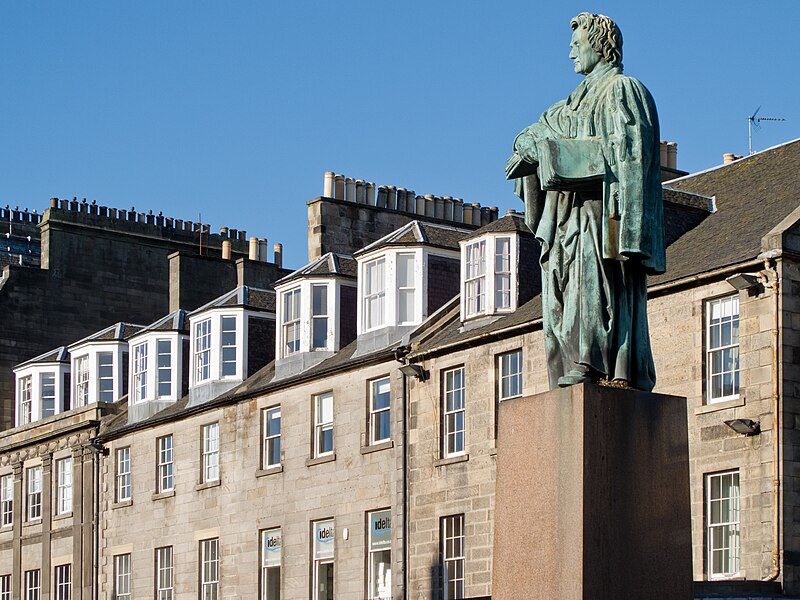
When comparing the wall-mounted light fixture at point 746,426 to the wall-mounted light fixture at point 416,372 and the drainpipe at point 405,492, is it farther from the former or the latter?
the drainpipe at point 405,492

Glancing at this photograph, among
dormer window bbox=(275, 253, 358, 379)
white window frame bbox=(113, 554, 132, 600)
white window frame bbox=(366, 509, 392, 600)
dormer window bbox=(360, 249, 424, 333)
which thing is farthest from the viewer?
white window frame bbox=(113, 554, 132, 600)

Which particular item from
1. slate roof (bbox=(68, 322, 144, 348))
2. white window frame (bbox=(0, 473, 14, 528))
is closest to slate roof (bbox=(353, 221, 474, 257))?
slate roof (bbox=(68, 322, 144, 348))

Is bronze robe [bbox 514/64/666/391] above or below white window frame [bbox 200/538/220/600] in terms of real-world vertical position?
above

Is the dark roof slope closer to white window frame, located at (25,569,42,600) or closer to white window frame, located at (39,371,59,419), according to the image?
white window frame, located at (39,371,59,419)

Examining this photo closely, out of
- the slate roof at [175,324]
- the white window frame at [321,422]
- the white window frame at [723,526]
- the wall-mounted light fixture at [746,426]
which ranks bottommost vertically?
the white window frame at [723,526]

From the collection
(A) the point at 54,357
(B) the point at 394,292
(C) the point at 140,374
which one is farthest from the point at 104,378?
(B) the point at 394,292

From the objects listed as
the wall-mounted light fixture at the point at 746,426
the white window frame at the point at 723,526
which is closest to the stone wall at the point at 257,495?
the white window frame at the point at 723,526

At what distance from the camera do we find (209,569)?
1497 inches

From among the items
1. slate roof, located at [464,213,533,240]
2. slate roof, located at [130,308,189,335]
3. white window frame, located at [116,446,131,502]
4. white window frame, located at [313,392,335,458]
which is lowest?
white window frame, located at [116,446,131,502]

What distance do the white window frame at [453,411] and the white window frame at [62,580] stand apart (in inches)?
600

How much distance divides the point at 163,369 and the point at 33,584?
24.7 ft

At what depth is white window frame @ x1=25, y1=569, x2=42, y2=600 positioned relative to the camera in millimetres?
44484

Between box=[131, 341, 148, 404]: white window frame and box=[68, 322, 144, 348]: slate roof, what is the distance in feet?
5.93

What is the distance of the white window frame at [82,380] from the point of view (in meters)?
45.0
